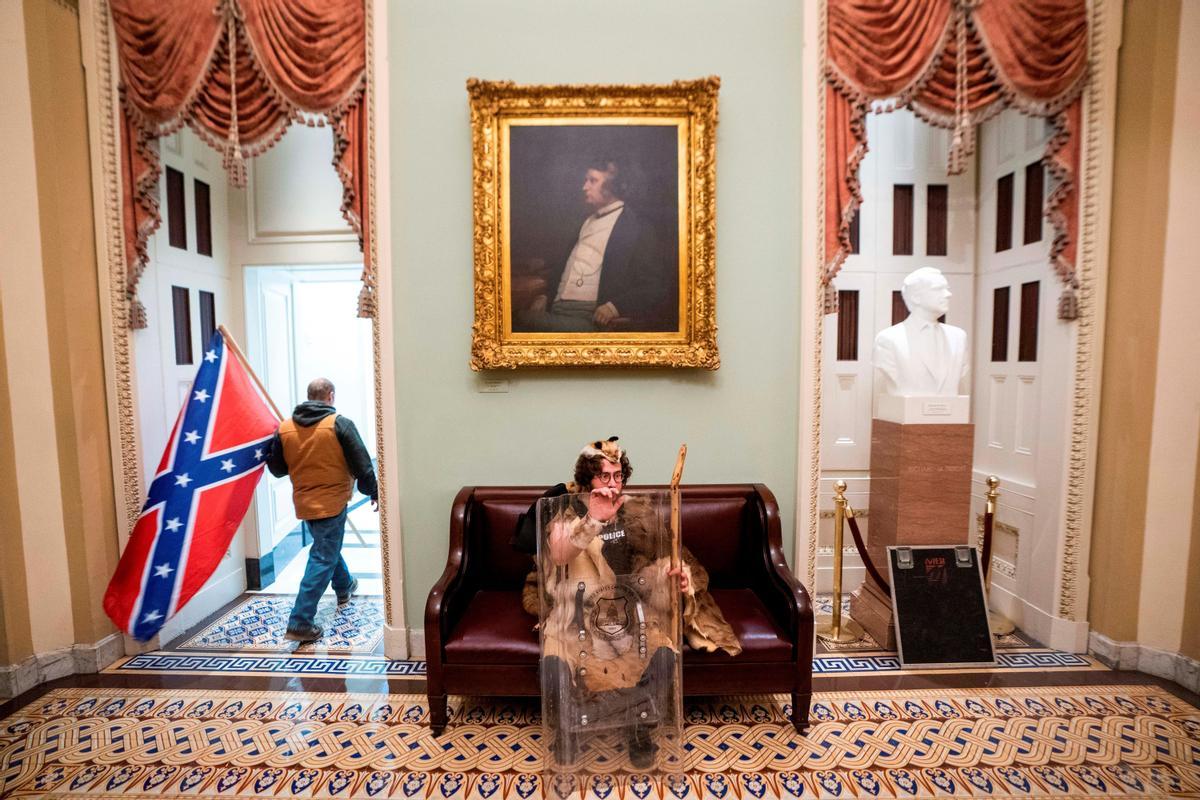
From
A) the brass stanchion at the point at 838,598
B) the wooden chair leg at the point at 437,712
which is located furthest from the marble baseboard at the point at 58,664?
the brass stanchion at the point at 838,598

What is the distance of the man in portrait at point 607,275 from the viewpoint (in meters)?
2.92

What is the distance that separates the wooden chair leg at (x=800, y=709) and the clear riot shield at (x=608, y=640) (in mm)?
671

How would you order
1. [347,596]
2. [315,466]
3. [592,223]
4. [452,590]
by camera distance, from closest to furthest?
[452,590] → [592,223] → [315,466] → [347,596]

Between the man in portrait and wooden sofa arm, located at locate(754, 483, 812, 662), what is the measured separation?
113cm

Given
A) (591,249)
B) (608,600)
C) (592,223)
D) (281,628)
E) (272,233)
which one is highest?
(272,233)

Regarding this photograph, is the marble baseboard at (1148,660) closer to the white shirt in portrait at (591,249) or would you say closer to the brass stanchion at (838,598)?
the brass stanchion at (838,598)

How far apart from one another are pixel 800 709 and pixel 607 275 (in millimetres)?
2337

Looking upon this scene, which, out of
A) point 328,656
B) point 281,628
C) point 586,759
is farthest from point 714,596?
point 281,628

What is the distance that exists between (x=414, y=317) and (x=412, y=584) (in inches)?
61.6

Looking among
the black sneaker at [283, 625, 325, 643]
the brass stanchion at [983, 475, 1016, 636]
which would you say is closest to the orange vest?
the black sneaker at [283, 625, 325, 643]

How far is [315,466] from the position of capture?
10.8 feet

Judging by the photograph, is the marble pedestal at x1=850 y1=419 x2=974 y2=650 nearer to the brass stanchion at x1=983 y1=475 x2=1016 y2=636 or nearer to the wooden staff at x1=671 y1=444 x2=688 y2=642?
the brass stanchion at x1=983 y1=475 x2=1016 y2=636

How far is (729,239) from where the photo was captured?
300 centimetres

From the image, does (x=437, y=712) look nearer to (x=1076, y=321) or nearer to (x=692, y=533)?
(x=692, y=533)
